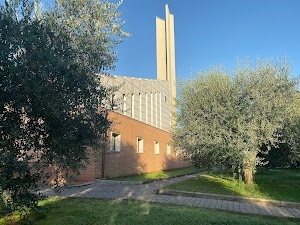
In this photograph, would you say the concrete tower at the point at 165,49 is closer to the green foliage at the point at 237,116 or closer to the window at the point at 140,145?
the window at the point at 140,145

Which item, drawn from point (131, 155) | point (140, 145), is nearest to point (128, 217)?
point (131, 155)

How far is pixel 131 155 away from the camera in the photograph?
20.0 meters

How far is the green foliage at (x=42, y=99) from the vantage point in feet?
13.4

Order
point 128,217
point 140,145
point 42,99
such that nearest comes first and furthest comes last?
point 42,99
point 128,217
point 140,145

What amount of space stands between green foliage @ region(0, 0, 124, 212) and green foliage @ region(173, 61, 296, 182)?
7071mm

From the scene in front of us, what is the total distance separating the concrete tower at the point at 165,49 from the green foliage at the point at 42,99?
137ft

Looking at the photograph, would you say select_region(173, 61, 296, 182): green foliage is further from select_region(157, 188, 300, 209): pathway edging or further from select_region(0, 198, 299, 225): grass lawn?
select_region(0, 198, 299, 225): grass lawn

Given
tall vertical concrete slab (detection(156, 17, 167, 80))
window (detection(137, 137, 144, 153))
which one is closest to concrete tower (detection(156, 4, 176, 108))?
tall vertical concrete slab (detection(156, 17, 167, 80))

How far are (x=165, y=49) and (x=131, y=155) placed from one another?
31755 millimetres

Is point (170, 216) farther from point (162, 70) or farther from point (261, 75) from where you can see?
point (162, 70)

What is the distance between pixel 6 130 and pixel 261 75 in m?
10.4

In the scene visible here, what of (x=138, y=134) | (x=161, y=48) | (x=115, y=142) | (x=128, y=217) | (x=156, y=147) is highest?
(x=161, y=48)

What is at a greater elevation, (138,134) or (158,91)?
(158,91)

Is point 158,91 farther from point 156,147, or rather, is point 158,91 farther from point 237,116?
point 237,116
